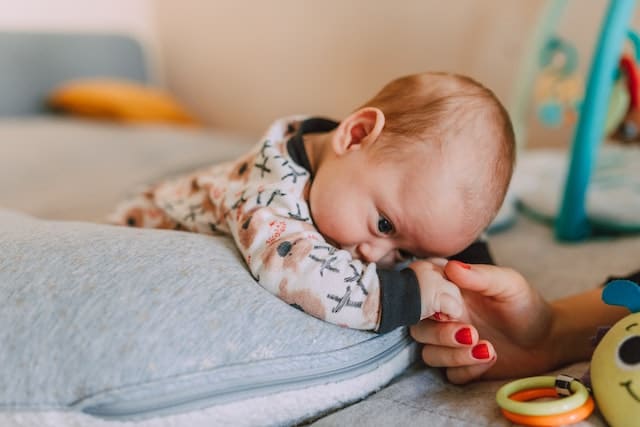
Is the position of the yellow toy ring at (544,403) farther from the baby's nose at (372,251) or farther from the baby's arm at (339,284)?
the baby's nose at (372,251)

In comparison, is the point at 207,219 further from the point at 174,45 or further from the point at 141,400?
the point at 174,45

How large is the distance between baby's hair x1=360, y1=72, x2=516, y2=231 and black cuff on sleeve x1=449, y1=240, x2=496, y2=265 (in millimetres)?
70

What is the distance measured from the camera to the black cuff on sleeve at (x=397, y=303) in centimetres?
62

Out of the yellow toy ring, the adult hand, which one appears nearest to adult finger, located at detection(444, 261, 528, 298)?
the adult hand

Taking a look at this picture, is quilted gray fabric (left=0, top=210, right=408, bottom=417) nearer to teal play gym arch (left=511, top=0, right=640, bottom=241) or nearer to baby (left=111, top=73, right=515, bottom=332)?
baby (left=111, top=73, right=515, bottom=332)

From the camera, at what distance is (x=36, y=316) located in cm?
55

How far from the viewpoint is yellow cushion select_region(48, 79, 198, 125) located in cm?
227

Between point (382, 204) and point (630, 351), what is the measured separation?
0.92 ft

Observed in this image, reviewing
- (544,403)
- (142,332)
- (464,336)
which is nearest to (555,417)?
(544,403)

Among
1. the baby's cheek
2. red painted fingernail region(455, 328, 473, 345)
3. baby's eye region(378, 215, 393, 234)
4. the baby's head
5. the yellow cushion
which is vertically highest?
the baby's head

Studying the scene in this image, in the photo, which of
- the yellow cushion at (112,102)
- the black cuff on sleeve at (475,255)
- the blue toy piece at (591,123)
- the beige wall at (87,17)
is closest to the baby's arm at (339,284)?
the black cuff on sleeve at (475,255)

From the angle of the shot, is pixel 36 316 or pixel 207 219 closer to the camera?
pixel 36 316

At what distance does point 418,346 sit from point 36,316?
40 centimetres

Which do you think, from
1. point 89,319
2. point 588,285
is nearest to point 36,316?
point 89,319
